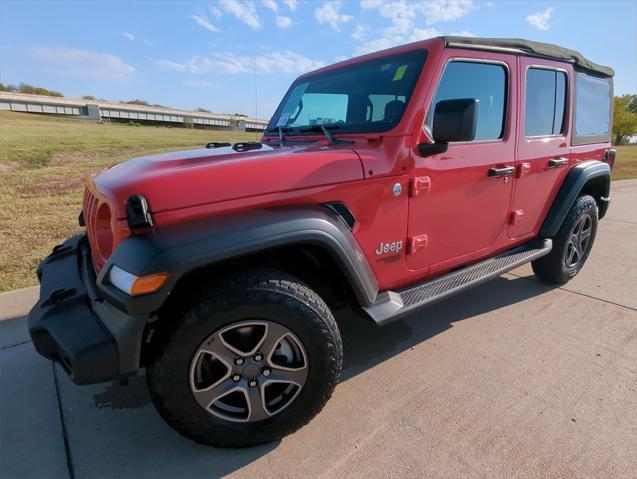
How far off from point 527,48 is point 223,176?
2503mm

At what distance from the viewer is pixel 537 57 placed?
3053 mm

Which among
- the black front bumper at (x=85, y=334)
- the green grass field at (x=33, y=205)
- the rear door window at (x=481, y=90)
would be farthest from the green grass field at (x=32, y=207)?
the rear door window at (x=481, y=90)

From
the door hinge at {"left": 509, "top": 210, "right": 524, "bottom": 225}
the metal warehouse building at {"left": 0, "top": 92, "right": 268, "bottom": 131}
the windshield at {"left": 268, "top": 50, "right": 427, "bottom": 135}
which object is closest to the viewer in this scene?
the windshield at {"left": 268, "top": 50, "right": 427, "bottom": 135}

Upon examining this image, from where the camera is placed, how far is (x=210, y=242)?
1.66 meters

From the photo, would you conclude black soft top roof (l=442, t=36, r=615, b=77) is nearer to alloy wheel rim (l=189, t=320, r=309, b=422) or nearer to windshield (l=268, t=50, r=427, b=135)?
windshield (l=268, t=50, r=427, b=135)

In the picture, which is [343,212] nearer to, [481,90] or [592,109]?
[481,90]

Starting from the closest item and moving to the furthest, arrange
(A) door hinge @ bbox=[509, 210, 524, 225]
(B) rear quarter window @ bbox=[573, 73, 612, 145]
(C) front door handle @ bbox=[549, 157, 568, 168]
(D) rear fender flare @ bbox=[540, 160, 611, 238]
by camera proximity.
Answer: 1. (A) door hinge @ bbox=[509, 210, 524, 225]
2. (C) front door handle @ bbox=[549, 157, 568, 168]
3. (D) rear fender flare @ bbox=[540, 160, 611, 238]
4. (B) rear quarter window @ bbox=[573, 73, 612, 145]

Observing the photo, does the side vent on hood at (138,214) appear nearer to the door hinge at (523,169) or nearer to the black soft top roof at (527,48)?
the black soft top roof at (527,48)

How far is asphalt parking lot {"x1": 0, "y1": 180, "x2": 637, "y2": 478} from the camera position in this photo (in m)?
1.88

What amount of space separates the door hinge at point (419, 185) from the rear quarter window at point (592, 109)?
6.62 ft

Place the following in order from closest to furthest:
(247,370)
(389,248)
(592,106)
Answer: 1. (247,370)
2. (389,248)
3. (592,106)

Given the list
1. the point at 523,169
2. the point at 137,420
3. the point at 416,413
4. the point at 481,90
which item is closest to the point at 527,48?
the point at 481,90

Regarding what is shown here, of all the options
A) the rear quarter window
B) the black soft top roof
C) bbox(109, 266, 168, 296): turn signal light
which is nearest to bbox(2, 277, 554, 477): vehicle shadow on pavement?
bbox(109, 266, 168, 296): turn signal light

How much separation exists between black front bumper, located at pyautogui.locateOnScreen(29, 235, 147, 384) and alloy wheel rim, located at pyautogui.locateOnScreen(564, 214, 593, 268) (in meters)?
3.62
